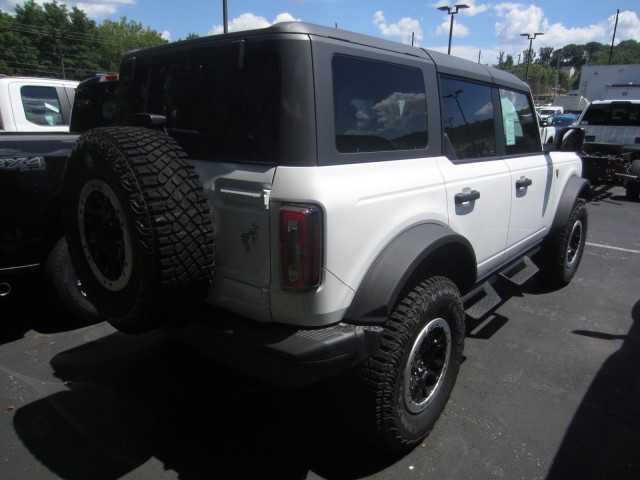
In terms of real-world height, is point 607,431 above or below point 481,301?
below

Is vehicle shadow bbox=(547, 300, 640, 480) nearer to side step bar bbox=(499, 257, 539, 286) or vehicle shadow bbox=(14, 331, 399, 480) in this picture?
side step bar bbox=(499, 257, 539, 286)

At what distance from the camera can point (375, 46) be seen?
7.54 feet

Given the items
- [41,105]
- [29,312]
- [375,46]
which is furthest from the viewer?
[41,105]

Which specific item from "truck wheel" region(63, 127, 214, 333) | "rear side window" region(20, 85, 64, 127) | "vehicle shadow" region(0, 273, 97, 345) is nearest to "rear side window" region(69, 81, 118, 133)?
"rear side window" region(20, 85, 64, 127)

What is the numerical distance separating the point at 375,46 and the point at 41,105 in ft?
18.6

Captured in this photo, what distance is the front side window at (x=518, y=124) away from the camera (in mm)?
3617

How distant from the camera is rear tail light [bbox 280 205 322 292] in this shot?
1.86 m

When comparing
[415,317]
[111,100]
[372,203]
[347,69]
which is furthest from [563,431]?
[111,100]

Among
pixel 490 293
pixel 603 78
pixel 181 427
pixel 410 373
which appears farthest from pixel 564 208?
pixel 603 78

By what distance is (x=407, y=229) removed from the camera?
2.36 meters

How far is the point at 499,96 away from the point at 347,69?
6.30ft

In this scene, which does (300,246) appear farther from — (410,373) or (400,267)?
(410,373)

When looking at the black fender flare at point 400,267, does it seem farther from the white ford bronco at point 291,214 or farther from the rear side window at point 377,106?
the rear side window at point 377,106

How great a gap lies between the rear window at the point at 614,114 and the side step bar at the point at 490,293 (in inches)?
364
